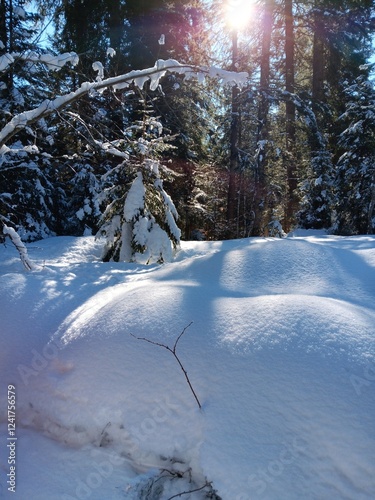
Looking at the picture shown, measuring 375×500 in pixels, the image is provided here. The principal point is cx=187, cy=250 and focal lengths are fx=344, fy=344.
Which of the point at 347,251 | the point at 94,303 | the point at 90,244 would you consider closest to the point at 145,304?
the point at 94,303

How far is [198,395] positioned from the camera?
201cm

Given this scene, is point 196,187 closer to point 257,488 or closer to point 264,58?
point 264,58

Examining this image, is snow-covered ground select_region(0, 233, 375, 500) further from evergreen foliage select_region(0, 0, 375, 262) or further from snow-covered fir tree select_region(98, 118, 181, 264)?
evergreen foliage select_region(0, 0, 375, 262)

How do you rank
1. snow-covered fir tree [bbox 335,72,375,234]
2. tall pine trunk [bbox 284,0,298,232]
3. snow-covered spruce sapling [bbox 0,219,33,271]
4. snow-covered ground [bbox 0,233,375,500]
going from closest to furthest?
1. snow-covered ground [bbox 0,233,375,500]
2. snow-covered spruce sapling [bbox 0,219,33,271]
3. tall pine trunk [bbox 284,0,298,232]
4. snow-covered fir tree [bbox 335,72,375,234]

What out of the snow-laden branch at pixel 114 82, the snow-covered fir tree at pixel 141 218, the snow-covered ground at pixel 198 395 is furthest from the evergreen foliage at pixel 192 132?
the snow-covered ground at pixel 198 395

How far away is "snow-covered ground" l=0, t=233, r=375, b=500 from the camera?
166 cm

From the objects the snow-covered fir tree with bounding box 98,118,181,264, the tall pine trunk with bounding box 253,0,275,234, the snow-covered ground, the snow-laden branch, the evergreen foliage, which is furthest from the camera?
the tall pine trunk with bounding box 253,0,275,234

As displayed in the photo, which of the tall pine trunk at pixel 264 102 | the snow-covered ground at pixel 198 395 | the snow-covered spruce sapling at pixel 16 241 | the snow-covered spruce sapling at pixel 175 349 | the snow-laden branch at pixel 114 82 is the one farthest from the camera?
the tall pine trunk at pixel 264 102

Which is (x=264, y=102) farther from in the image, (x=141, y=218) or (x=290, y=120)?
(x=141, y=218)

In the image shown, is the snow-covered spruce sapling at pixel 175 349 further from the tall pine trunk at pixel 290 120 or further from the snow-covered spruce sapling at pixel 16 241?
the tall pine trunk at pixel 290 120

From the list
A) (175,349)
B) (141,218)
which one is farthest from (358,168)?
(175,349)

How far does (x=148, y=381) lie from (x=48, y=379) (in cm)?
79

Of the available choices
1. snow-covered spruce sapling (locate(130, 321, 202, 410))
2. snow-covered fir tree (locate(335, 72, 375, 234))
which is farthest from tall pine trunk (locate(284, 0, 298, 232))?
snow-covered spruce sapling (locate(130, 321, 202, 410))

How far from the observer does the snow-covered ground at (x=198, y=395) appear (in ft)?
5.44
